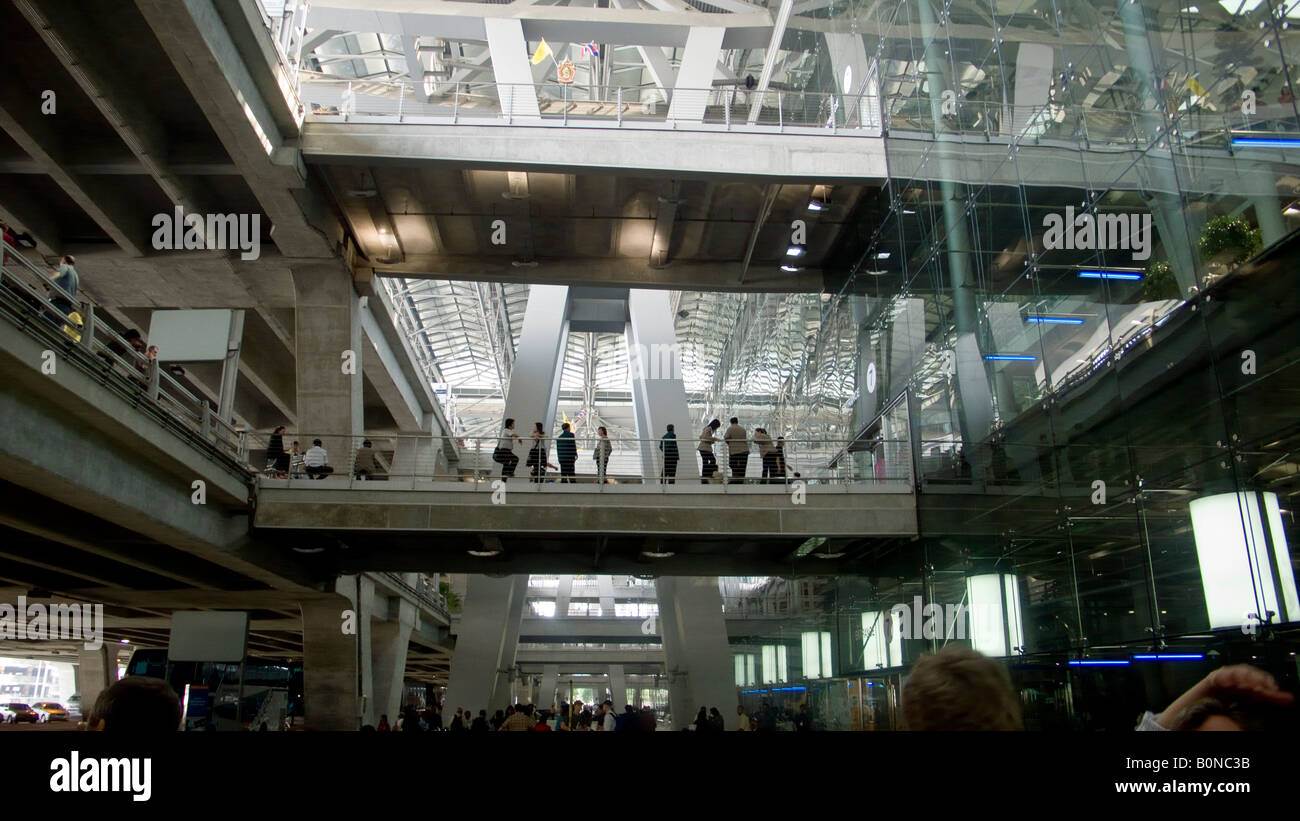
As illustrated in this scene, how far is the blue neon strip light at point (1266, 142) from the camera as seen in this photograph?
742 cm

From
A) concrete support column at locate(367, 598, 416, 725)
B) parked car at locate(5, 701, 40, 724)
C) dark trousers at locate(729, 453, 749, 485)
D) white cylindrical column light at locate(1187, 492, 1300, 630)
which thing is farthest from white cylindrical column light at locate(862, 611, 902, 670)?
parked car at locate(5, 701, 40, 724)

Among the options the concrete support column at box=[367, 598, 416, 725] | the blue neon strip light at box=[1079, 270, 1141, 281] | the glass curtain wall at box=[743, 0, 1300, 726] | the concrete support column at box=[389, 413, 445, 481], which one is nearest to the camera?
the glass curtain wall at box=[743, 0, 1300, 726]

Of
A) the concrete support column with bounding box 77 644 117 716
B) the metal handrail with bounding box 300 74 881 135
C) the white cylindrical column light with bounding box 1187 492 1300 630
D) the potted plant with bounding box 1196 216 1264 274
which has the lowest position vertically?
the concrete support column with bounding box 77 644 117 716

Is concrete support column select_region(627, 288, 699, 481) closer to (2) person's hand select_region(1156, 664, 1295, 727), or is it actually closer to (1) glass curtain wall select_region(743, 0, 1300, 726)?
(1) glass curtain wall select_region(743, 0, 1300, 726)

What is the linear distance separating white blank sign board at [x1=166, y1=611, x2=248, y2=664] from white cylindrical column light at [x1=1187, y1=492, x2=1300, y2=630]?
47.3 ft

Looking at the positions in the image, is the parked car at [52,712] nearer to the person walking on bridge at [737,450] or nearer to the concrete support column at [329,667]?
the concrete support column at [329,667]

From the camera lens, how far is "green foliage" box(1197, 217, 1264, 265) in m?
7.79

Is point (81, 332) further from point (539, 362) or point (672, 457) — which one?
point (539, 362)

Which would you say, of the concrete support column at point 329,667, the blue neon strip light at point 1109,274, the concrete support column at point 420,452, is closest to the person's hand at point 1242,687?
the blue neon strip light at point 1109,274

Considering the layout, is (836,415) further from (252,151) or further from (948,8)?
(252,151)

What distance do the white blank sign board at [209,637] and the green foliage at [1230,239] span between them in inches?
601

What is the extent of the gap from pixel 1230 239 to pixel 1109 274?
187cm
